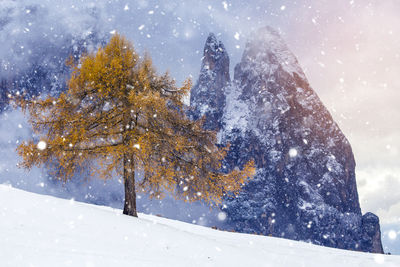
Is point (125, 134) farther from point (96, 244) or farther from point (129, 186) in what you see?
point (96, 244)

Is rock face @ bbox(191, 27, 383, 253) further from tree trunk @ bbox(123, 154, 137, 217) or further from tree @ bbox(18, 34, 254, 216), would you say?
tree trunk @ bbox(123, 154, 137, 217)

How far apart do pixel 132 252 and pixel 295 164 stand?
620 feet

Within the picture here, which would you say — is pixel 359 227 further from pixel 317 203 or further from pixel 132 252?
pixel 132 252

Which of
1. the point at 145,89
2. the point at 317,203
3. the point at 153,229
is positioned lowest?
the point at 153,229

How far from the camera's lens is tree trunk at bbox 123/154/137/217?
11.0m

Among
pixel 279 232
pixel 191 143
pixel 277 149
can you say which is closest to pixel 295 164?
pixel 277 149

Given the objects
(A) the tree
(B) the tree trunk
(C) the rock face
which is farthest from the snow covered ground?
(C) the rock face

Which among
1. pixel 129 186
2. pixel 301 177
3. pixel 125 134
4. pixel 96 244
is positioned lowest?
pixel 96 244

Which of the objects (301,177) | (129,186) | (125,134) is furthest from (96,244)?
(301,177)

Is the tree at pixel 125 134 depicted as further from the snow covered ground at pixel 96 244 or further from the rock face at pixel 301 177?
the rock face at pixel 301 177

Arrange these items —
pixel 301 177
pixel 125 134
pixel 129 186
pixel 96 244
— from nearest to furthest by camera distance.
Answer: pixel 96 244
pixel 125 134
pixel 129 186
pixel 301 177

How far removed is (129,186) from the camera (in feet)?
38.4

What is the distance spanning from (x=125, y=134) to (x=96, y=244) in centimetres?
515

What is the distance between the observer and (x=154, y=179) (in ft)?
36.1
